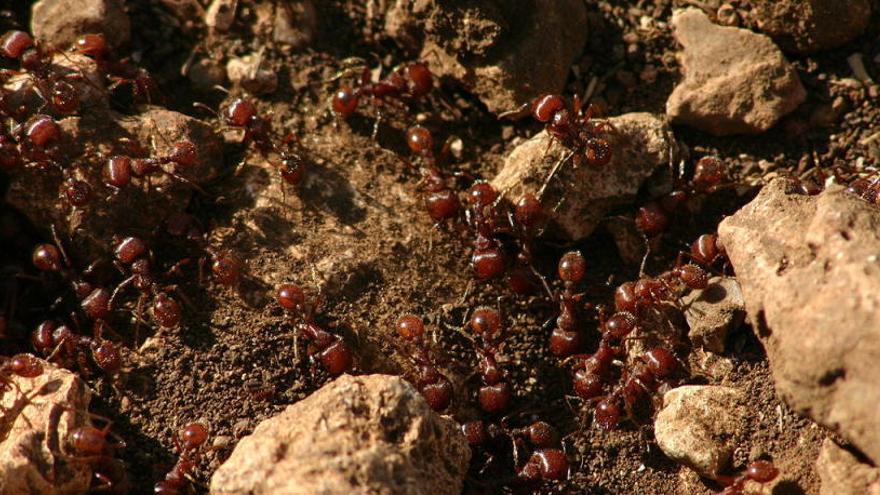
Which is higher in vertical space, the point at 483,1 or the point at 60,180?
the point at 483,1

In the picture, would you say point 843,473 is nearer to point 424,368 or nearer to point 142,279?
point 424,368

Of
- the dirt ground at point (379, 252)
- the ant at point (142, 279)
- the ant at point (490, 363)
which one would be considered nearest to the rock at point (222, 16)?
the dirt ground at point (379, 252)

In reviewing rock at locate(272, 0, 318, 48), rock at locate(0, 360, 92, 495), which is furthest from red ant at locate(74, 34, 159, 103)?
rock at locate(0, 360, 92, 495)

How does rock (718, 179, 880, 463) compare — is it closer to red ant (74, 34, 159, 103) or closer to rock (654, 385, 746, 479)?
rock (654, 385, 746, 479)

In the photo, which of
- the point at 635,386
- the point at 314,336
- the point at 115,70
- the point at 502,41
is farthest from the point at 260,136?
the point at 635,386

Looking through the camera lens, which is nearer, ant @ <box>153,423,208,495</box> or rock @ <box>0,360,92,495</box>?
rock @ <box>0,360,92,495</box>

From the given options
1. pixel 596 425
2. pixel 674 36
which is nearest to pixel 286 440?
pixel 596 425

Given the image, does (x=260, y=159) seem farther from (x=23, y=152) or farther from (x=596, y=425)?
(x=596, y=425)
